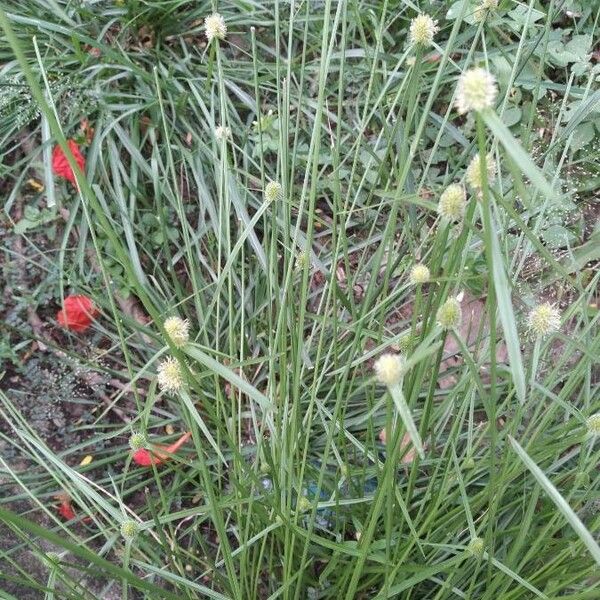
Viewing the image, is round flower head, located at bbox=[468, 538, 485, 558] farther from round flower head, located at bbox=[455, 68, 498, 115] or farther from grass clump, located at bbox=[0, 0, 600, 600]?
round flower head, located at bbox=[455, 68, 498, 115]

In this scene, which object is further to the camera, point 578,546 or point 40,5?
point 40,5

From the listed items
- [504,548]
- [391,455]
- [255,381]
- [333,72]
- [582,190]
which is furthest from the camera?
[333,72]

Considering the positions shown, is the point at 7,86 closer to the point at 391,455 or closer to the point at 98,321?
the point at 98,321

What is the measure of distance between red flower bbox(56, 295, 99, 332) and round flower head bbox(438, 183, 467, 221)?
3.28 feet

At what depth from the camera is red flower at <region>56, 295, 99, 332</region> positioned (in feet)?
4.88

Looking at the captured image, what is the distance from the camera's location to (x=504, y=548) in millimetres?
1209

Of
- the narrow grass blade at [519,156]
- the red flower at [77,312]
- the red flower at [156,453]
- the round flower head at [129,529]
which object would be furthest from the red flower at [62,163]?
the narrow grass blade at [519,156]

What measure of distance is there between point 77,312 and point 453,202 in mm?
1047

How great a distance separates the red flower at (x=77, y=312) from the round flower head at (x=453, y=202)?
1.00 meters

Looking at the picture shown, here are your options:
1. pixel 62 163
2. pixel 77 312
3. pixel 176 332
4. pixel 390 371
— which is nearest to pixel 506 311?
pixel 390 371

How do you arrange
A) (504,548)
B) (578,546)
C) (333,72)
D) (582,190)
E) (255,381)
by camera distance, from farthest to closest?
(333,72), (582,190), (255,381), (504,548), (578,546)

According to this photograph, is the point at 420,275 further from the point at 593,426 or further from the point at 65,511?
the point at 65,511

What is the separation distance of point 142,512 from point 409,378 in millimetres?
680

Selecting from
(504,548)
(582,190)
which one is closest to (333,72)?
(582,190)
